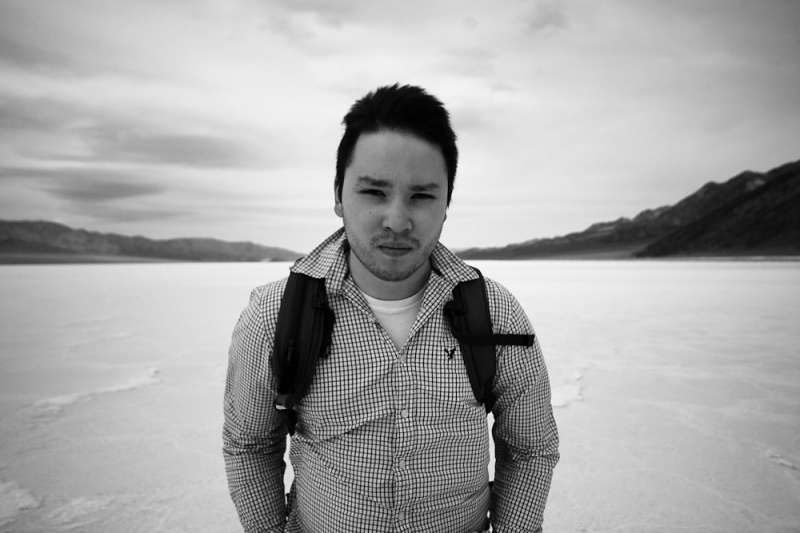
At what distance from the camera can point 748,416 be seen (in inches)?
145

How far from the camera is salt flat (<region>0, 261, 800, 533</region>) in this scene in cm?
242

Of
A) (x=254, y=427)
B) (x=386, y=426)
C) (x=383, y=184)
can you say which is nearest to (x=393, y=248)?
(x=383, y=184)

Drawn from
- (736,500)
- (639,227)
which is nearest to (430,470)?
(736,500)

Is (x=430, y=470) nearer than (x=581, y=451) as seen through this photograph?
Yes

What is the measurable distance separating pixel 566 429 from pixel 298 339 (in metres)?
2.84

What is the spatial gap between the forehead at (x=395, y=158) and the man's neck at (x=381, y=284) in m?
0.26

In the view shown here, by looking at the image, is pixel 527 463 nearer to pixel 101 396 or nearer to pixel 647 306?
pixel 101 396

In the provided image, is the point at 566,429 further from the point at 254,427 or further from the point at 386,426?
the point at 254,427

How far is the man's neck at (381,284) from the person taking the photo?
134 centimetres

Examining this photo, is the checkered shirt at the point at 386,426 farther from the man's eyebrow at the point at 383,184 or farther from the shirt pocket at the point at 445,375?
the man's eyebrow at the point at 383,184

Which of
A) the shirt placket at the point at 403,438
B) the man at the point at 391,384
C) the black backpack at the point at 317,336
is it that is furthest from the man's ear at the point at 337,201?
the shirt placket at the point at 403,438

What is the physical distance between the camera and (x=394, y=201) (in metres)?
1.26

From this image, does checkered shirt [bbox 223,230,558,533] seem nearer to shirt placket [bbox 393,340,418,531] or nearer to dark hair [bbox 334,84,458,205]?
shirt placket [bbox 393,340,418,531]

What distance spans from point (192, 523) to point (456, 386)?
1846 mm
